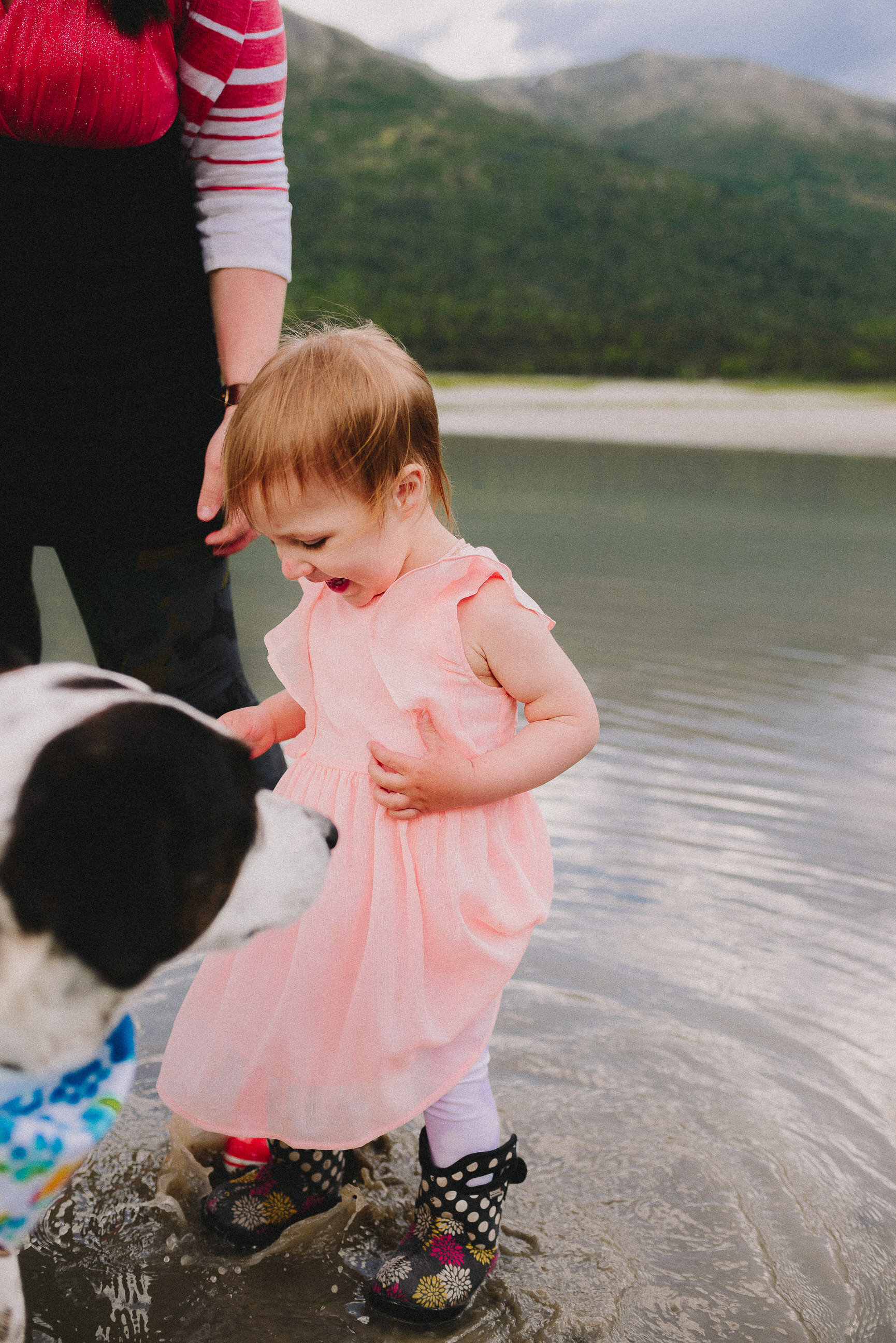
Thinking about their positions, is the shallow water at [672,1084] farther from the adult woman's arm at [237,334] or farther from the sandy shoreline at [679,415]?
the sandy shoreline at [679,415]

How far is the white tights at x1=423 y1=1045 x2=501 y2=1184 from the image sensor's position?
1653 mm

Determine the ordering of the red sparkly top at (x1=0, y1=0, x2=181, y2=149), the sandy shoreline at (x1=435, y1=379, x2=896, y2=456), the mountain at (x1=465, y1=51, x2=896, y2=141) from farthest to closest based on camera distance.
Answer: the mountain at (x1=465, y1=51, x2=896, y2=141) → the sandy shoreline at (x1=435, y1=379, x2=896, y2=456) → the red sparkly top at (x1=0, y1=0, x2=181, y2=149)

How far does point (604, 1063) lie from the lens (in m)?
2.20

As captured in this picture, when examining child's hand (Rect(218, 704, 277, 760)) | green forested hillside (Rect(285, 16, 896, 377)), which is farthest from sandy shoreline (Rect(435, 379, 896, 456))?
child's hand (Rect(218, 704, 277, 760))

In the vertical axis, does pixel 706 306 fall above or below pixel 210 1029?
below

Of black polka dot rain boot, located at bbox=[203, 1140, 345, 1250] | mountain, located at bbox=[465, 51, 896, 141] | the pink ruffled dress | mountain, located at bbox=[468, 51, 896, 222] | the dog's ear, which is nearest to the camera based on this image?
the dog's ear

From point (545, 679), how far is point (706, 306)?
49.9m

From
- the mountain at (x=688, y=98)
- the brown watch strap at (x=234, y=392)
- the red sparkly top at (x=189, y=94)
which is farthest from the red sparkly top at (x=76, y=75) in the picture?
the mountain at (x=688, y=98)

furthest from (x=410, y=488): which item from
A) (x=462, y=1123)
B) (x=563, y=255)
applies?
(x=563, y=255)

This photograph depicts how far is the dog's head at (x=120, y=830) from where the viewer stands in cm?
105

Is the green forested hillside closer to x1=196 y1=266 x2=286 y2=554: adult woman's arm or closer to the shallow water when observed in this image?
the shallow water

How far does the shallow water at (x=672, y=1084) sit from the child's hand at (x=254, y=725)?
749 mm

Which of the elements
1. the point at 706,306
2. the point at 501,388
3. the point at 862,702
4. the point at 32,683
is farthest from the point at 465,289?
the point at 32,683

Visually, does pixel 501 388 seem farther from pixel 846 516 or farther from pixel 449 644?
pixel 449 644
